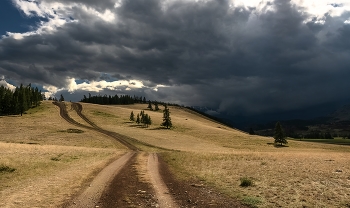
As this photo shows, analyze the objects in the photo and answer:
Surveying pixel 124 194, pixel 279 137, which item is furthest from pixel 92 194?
pixel 279 137

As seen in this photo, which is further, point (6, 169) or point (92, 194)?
point (6, 169)

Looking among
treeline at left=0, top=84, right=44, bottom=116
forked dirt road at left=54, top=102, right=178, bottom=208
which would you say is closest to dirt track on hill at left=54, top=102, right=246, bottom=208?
forked dirt road at left=54, top=102, right=178, bottom=208

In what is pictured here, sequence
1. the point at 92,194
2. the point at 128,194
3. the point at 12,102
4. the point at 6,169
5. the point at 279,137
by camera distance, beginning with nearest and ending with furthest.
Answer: the point at 92,194 < the point at 128,194 < the point at 6,169 < the point at 279,137 < the point at 12,102

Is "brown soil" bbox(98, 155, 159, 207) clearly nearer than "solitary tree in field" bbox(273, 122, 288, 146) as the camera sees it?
Yes

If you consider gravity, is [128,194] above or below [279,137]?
below

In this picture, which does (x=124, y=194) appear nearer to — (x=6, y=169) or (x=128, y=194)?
(x=128, y=194)

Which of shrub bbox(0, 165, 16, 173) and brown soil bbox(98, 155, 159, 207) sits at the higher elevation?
brown soil bbox(98, 155, 159, 207)

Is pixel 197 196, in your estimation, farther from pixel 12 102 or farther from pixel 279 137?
pixel 12 102

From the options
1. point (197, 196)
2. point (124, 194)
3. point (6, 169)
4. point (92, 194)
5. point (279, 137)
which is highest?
point (279, 137)

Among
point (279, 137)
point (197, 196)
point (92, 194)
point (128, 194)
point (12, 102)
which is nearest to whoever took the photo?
point (197, 196)

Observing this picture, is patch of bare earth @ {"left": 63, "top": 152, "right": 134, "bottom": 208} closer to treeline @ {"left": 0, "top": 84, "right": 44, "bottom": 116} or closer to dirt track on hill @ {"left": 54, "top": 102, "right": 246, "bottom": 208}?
dirt track on hill @ {"left": 54, "top": 102, "right": 246, "bottom": 208}

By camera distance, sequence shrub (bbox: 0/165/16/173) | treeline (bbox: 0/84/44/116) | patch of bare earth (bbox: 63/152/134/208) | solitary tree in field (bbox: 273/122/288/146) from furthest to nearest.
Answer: treeline (bbox: 0/84/44/116), solitary tree in field (bbox: 273/122/288/146), shrub (bbox: 0/165/16/173), patch of bare earth (bbox: 63/152/134/208)

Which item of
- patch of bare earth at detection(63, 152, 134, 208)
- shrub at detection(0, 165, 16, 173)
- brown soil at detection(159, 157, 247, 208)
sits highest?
brown soil at detection(159, 157, 247, 208)

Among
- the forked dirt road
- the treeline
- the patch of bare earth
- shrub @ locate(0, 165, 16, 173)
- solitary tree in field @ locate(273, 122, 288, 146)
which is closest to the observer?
the patch of bare earth
